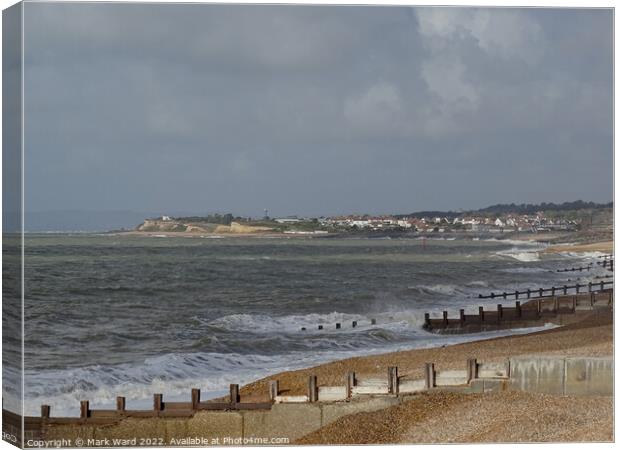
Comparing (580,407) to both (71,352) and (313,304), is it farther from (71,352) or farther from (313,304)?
(71,352)

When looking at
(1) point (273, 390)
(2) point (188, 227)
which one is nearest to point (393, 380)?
(1) point (273, 390)

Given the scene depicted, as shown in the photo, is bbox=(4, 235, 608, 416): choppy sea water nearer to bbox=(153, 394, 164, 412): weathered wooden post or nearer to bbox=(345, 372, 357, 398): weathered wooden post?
bbox=(153, 394, 164, 412): weathered wooden post

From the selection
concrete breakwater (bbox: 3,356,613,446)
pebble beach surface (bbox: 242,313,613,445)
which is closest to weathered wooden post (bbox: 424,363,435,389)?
concrete breakwater (bbox: 3,356,613,446)

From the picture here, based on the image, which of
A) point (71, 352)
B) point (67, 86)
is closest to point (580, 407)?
point (71, 352)

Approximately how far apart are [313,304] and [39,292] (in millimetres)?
3328

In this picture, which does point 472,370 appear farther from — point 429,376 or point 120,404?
point 120,404

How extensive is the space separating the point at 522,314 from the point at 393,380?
3041 mm

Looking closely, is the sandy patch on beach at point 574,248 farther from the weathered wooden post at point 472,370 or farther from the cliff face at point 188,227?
the cliff face at point 188,227

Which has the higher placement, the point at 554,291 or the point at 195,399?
the point at 554,291

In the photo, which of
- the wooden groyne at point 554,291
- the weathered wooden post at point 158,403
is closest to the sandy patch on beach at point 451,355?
the wooden groyne at point 554,291

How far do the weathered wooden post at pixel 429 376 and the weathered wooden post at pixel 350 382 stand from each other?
83cm

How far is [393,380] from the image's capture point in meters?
16.3

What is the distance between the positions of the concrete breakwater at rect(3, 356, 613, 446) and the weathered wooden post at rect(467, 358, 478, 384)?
1cm

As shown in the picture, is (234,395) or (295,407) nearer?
→ (295,407)
